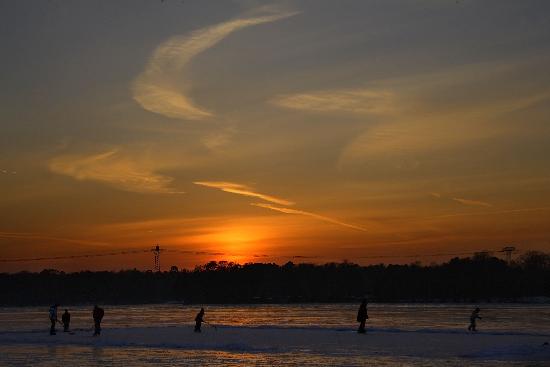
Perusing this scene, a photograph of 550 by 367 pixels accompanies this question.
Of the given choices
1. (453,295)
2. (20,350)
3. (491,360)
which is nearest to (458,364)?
(491,360)

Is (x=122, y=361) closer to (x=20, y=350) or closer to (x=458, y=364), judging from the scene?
(x=20, y=350)

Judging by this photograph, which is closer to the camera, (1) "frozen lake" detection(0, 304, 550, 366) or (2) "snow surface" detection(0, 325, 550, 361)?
(1) "frozen lake" detection(0, 304, 550, 366)

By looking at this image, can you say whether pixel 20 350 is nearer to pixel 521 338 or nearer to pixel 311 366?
pixel 311 366

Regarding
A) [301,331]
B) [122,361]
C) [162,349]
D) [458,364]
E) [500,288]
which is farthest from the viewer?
[500,288]

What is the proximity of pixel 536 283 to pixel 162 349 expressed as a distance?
580 feet

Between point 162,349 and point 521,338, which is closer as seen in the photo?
point 162,349

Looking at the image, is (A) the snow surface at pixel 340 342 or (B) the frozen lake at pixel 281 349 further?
(A) the snow surface at pixel 340 342

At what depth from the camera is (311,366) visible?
89.5ft

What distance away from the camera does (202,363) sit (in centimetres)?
2870

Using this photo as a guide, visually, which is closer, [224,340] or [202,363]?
[202,363]

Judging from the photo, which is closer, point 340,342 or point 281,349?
point 281,349

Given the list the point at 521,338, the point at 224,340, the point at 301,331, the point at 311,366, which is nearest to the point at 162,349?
the point at 224,340

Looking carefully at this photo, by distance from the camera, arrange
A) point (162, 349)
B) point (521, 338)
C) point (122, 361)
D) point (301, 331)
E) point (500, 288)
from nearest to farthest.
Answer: point (122, 361), point (162, 349), point (521, 338), point (301, 331), point (500, 288)

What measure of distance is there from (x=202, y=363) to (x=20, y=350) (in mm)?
11790
